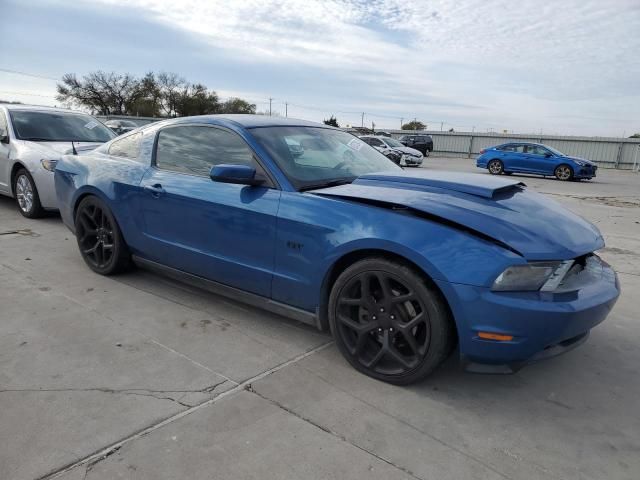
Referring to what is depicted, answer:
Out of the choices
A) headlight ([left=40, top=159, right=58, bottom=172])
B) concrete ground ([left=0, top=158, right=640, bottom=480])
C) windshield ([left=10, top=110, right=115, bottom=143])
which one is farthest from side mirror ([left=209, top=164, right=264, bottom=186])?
windshield ([left=10, top=110, right=115, bottom=143])

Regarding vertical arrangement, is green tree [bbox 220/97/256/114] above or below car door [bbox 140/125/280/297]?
above

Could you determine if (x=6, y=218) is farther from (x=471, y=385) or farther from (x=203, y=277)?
(x=471, y=385)

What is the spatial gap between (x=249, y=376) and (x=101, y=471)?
0.95 m

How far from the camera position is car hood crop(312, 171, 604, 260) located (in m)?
2.47

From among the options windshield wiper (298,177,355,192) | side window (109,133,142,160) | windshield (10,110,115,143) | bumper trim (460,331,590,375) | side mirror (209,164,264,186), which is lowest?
bumper trim (460,331,590,375)

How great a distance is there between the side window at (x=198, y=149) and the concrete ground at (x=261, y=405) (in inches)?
42.9

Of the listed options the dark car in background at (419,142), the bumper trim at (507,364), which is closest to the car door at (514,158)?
the dark car in background at (419,142)

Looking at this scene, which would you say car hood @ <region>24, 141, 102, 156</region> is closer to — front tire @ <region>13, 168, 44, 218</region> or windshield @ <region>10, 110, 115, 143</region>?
windshield @ <region>10, 110, 115, 143</region>

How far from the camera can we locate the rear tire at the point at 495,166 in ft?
64.3

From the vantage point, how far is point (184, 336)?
327 centimetres

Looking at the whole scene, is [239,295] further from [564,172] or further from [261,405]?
[564,172]

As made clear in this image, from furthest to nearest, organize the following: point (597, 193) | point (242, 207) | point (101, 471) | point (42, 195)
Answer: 1. point (597, 193)
2. point (42, 195)
3. point (242, 207)
4. point (101, 471)

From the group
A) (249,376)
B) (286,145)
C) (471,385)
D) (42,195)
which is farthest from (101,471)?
(42,195)

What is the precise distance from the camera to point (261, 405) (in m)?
2.51
